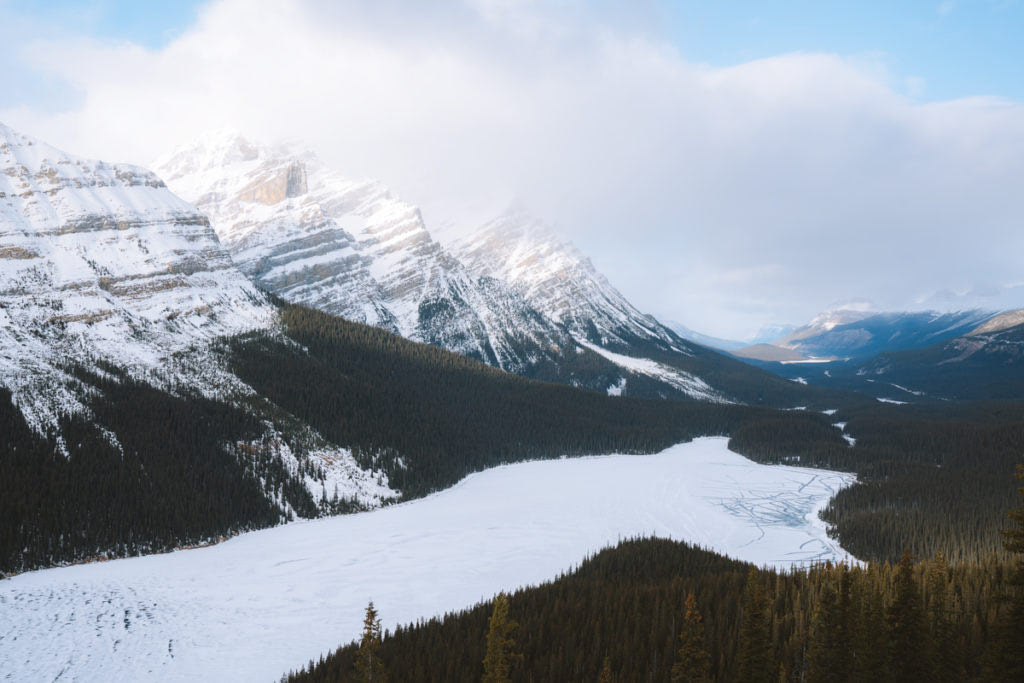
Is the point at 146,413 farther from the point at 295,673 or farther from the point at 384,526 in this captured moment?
the point at 295,673

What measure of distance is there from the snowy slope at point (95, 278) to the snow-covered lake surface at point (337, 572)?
112 feet

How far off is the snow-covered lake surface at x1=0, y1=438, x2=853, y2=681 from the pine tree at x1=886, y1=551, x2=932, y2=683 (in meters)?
34.9

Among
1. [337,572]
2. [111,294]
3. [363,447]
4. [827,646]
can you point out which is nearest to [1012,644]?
[827,646]

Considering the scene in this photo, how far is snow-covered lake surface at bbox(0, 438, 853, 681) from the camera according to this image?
1647 inches

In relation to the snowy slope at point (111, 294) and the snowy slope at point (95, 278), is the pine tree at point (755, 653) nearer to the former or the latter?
the snowy slope at point (111, 294)

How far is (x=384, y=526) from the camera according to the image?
80.4 metres

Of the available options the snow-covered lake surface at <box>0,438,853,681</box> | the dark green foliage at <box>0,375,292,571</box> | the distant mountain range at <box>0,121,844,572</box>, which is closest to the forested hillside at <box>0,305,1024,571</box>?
the dark green foliage at <box>0,375,292,571</box>

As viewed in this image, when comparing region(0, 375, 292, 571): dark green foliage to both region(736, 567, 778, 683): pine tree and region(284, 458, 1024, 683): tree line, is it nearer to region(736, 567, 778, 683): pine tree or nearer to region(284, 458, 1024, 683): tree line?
region(284, 458, 1024, 683): tree line

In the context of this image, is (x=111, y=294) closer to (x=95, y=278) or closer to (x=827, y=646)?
(x=95, y=278)

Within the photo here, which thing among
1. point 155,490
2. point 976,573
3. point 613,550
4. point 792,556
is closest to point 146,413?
→ point 155,490

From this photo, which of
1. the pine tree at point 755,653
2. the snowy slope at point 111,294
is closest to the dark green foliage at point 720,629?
the pine tree at point 755,653

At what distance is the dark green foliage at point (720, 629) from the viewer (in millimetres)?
27609

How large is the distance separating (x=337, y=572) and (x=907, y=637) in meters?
53.3

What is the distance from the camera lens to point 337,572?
201 ft
